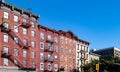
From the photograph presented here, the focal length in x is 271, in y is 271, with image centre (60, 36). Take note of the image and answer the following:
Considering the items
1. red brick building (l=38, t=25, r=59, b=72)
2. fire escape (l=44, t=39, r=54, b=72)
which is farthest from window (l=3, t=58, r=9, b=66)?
fire escape (l=44, t=39, r=54, b=72)

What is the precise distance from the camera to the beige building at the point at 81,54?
304 ft

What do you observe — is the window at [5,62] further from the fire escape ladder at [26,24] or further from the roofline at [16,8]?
the roofline at [16,8]

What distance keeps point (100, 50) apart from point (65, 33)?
5267 centimetres

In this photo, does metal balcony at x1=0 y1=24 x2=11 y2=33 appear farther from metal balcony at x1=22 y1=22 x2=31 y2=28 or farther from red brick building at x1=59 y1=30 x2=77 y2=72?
red brick building at x1=59 y1=30 x2=77 y2=72

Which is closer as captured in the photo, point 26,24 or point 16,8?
point 16,8

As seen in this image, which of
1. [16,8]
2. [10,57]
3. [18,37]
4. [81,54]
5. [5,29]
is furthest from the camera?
[81,54]

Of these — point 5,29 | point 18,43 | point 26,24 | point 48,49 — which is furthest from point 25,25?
point 48,49

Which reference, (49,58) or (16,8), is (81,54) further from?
(16,8)

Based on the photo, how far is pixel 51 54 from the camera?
79.8 metres

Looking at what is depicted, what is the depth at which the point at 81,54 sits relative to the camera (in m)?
94.8

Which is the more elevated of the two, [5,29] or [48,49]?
[5,29]

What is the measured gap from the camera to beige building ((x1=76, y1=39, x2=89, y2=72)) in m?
92.8

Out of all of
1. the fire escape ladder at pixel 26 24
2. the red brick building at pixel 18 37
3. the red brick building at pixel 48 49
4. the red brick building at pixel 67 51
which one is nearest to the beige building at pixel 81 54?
the red brick building at pixel 67 51

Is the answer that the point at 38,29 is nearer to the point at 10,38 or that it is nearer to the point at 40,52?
the point at 40,52
